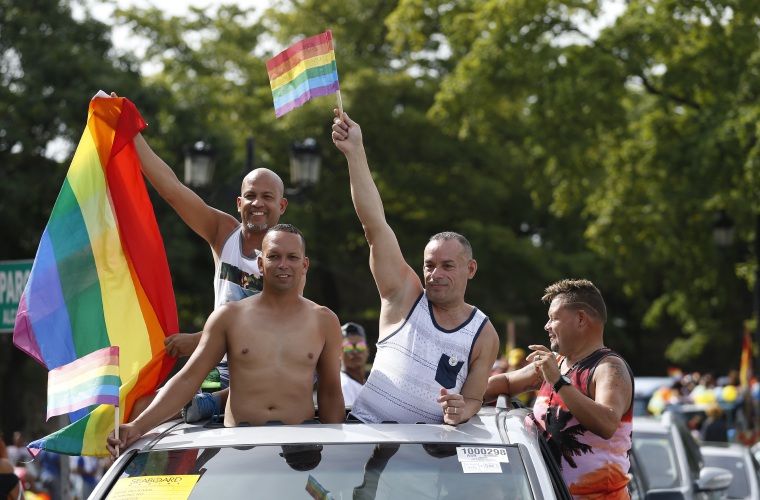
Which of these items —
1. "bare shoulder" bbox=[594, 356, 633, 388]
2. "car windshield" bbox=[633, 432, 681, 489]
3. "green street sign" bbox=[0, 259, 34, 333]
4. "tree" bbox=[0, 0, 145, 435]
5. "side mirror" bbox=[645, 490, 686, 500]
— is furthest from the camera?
"tree" bbox=[0, 0, 145, 435]

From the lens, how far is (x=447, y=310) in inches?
209

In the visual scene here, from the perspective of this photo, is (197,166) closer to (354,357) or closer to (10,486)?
(354,357)

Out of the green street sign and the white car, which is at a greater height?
the green street sign

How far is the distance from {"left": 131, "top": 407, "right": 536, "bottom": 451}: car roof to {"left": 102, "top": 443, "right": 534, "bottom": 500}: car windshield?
3 centimetres

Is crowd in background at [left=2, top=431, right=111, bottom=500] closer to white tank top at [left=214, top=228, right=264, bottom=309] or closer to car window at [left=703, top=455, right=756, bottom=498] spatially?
car window at [left=703, top=455, right=756, bottom=498]

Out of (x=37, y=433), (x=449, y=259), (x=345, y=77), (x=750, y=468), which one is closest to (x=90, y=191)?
(x=449, y=259)

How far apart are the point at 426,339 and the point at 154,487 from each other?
4.32 feet

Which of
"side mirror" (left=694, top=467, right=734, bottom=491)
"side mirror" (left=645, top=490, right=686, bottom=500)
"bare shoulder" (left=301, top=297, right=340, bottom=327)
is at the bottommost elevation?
"side mirror" (left=694, top=467, right=734, bottom=491)

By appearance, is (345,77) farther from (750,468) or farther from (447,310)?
(447,310)

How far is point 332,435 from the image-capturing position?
4566 millimetres

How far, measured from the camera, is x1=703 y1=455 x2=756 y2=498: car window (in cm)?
1200

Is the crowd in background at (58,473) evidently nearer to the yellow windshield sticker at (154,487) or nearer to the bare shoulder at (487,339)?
the bare shoulder at (487,339)

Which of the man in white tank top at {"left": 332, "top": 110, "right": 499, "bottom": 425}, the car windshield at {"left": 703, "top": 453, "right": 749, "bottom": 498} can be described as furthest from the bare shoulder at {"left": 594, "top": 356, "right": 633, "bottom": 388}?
the car windshield at {"left": 703, "top": 453, "right": 749, "bottom": 498}

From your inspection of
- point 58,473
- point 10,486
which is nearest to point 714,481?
point 10,486
